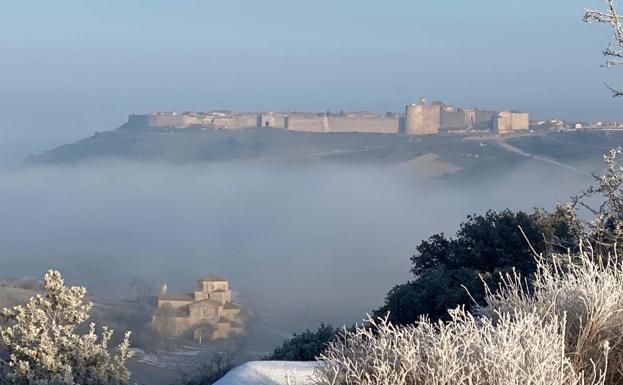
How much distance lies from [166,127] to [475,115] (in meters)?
34.7

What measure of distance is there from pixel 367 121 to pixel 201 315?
7624 centimetres

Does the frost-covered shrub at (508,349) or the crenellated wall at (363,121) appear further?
the crenellated wall at (363,121)

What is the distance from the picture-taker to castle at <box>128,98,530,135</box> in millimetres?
93625

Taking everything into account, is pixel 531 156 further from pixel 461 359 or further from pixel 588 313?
pixel 461 359

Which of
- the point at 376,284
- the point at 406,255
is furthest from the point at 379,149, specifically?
the point at 376,284

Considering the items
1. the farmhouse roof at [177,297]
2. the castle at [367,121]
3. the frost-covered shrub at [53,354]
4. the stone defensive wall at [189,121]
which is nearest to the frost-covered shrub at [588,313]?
the frost-covered shrub at [53,354]

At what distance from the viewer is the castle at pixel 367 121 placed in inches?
3686

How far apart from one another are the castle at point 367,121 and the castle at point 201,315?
5995 cm

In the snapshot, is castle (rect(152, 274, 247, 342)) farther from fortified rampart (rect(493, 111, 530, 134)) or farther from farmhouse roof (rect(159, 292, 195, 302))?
fortified rampart (rect(493, 111, 530, 134))

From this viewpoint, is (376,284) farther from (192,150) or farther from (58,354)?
(192,150)

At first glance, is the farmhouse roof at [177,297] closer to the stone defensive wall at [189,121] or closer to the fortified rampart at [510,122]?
the fortified rampart at [510,122]

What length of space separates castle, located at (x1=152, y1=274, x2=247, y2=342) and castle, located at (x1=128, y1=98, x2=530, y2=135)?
2360 inches

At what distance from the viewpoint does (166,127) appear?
108750 millimetres

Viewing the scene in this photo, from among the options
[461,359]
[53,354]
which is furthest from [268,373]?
[53,354]
